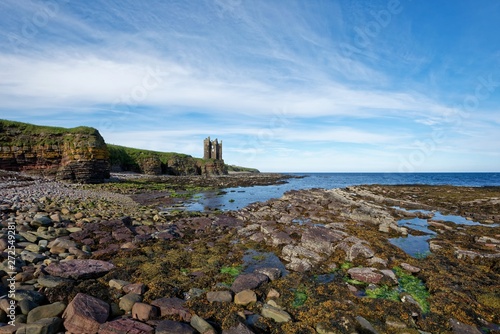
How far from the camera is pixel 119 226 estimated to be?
486 inches

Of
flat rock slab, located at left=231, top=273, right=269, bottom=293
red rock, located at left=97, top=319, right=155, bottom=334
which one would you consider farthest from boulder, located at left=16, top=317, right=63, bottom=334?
flat rock slab, located at left=231, top=273, right=269, bottom=293

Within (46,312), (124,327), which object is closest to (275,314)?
(124,327)

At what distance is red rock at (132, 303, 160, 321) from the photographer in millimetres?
5523

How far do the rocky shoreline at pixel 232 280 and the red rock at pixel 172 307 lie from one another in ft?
0.07

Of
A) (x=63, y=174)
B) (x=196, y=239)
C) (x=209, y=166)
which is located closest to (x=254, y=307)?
(x=196, y=239)

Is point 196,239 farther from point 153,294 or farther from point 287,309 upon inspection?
point 287,309

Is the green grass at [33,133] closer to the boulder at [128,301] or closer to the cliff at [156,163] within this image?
the cliff at [156,163]

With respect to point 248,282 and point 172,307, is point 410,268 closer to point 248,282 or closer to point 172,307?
point 248,282

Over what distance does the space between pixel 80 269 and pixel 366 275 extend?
844 cm

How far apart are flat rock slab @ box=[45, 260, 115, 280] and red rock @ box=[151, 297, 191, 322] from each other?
2.55m

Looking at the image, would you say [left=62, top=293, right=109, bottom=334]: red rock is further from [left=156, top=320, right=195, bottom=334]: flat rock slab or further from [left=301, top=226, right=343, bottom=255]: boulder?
[left=301, top=226, right=343, bottom=255]: boulder

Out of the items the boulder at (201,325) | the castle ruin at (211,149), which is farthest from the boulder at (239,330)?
the castle ruin at (211,149)

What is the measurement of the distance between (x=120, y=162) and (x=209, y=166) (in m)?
34.1

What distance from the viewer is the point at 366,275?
811cm
